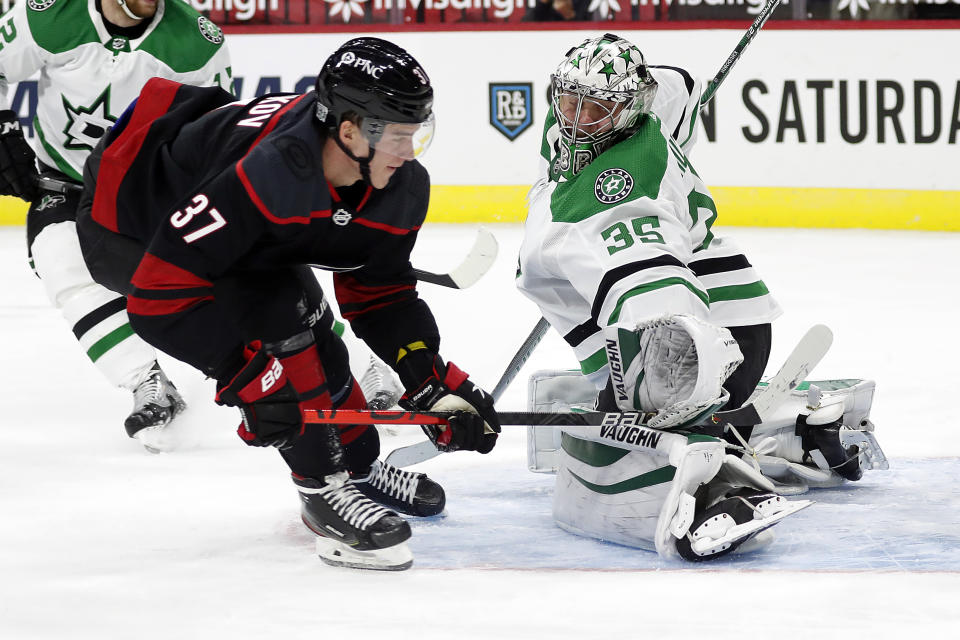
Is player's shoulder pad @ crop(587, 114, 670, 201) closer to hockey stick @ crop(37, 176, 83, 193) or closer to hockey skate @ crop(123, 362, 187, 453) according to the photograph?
hockey skate @ crop(123, 362, 187, 453)

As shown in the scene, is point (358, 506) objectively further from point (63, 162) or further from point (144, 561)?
point (63, 162)

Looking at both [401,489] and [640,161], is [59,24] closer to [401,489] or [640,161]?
[401,489]

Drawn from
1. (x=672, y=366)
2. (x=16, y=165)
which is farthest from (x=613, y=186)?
(x=16, y=165)

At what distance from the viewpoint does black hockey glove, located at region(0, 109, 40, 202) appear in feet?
10.8

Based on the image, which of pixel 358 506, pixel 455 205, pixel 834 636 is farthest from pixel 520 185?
pixel 834 636

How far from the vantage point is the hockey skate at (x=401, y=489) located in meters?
2.44

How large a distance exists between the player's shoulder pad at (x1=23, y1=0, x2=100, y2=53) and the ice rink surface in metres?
0.92

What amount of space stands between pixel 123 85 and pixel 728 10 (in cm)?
359

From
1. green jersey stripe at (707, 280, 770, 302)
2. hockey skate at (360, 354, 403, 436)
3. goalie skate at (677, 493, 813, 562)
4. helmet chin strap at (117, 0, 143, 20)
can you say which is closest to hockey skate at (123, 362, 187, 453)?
hockey skate at (360, 354, 403, 436)

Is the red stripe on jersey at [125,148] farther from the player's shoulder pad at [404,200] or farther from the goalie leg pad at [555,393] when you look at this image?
Answer: the goalie leg pad at [555,393]

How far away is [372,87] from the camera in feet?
6.53

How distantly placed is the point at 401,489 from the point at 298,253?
1.79ft

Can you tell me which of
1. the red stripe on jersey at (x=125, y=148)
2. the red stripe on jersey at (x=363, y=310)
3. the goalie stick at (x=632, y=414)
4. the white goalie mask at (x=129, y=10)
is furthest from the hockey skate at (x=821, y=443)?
the white goalie mask at (x=129, y=10)

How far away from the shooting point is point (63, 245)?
324cm
